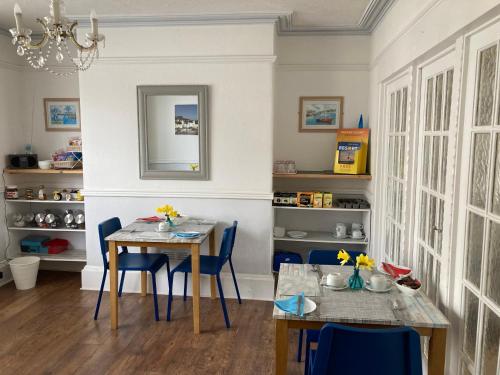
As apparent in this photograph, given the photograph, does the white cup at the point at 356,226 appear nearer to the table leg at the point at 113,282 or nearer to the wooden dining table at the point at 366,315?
the wooden dining table at the point at 366,315

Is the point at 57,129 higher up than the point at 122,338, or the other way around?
the point at 57,129

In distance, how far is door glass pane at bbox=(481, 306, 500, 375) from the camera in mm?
1723

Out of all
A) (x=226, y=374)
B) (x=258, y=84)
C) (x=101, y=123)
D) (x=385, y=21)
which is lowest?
(x=226, y=374)

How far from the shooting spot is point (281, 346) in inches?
82.1

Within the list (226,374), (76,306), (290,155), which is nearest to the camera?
(226,374)

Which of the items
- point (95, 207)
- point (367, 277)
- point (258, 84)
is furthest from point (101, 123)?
point (367, 277)

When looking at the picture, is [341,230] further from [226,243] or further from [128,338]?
[128,338]

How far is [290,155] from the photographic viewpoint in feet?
14.8

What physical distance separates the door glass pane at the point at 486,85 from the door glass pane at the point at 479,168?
0.25ft

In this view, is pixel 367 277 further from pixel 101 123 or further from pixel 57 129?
pixel 57 129

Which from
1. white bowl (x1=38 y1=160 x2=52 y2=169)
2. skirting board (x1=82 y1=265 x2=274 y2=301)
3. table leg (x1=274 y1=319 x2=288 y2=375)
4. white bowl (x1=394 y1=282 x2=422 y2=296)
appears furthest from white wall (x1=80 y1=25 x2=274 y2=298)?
table leg (x1=274 y1=319 x2=288 y2=375)

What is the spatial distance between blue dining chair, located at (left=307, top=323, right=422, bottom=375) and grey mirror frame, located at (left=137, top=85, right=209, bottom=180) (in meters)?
2.48

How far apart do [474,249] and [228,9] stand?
8.94ft

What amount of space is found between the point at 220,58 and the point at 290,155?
126cm
